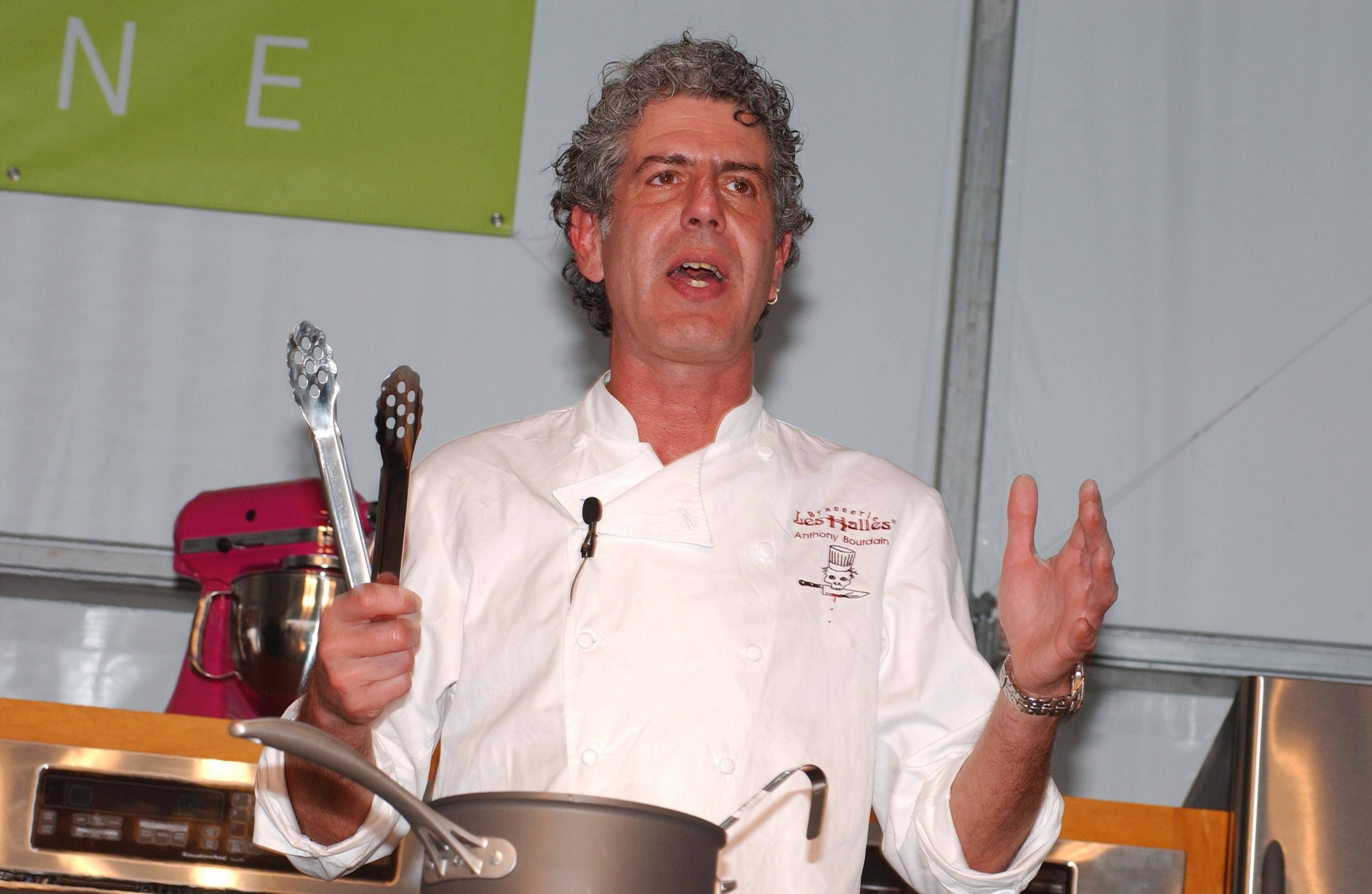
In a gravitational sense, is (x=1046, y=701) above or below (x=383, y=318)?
below

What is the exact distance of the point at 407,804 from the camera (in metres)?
0.72

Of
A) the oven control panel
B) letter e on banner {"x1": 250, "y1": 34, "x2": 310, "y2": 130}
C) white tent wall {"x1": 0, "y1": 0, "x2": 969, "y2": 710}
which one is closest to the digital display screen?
the oven control panel

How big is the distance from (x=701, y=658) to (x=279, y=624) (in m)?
0.64

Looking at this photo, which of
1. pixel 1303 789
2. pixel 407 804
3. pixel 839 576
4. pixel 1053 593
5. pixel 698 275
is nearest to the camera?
pixel 407 804

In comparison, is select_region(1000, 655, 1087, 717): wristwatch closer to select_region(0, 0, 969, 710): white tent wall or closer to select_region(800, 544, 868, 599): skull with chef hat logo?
select_region(800, 544, 868, 599): skull with chef hat logo

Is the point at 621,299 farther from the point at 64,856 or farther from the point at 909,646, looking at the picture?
the point at 64,856

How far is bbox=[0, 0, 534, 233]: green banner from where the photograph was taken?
2.04 metres

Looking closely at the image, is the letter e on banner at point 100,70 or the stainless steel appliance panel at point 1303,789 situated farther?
the letter e on banner at point 100,70

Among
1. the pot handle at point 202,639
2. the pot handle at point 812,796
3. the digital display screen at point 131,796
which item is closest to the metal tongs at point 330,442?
the pot handle at point 812,796

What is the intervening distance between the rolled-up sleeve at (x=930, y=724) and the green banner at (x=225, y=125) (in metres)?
1.04

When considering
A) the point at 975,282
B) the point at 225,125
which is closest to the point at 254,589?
the point at 225,125

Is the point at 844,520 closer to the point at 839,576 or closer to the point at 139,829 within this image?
the point at 839,576

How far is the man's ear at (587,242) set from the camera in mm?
1467

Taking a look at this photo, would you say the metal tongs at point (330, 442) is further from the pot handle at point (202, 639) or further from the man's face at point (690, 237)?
the pot handle at point (202, 639)
